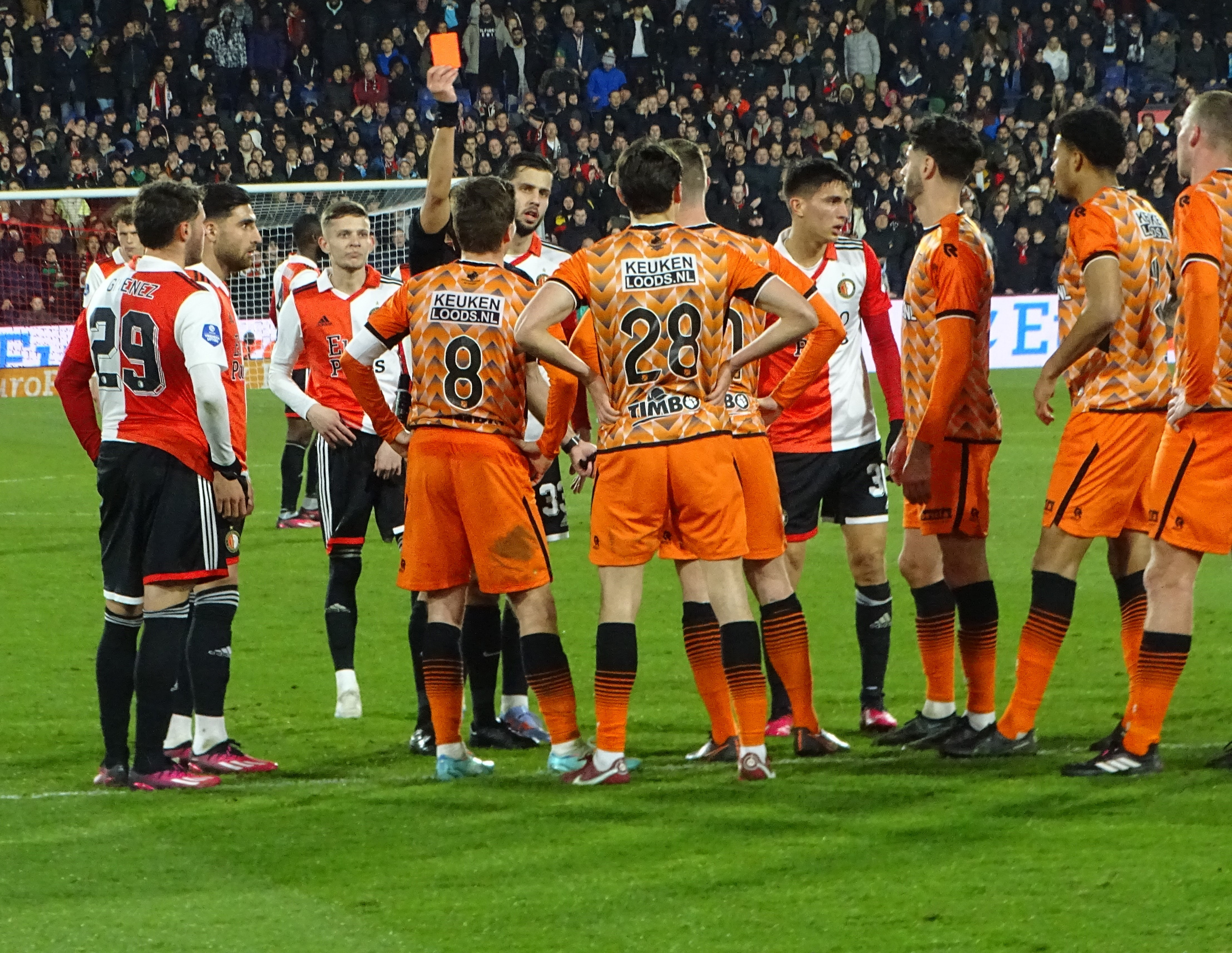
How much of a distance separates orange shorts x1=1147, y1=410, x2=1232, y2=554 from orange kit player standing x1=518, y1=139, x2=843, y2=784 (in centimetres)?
129

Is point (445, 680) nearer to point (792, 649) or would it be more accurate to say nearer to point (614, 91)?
point (792, 649)

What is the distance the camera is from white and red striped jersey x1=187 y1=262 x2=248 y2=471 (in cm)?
614

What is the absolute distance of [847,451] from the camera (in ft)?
22.3

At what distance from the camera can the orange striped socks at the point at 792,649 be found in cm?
611

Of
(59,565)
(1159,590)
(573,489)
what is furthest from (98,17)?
(1159,590)

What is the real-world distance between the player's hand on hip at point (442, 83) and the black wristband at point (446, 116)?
0.02m

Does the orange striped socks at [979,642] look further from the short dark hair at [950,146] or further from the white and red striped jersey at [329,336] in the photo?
the white and red striped jersey at [329,336]

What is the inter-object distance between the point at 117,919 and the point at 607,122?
21845 millimetres

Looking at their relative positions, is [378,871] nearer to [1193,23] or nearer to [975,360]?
[975,360]

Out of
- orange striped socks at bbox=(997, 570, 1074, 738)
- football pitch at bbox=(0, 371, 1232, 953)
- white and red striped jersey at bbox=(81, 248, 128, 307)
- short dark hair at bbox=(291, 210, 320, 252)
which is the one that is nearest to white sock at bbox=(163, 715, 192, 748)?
football pitch at bbox=(0, 371, 1232, 953)

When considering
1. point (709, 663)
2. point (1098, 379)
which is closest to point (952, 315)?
point (1098, 379)

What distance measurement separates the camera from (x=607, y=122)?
83.0 feet

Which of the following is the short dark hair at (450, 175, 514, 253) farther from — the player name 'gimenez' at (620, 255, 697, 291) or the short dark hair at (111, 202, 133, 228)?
the short dark hair at (111, 202, 133, 228)

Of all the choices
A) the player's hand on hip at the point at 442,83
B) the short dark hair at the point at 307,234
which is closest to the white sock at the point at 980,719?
the player's hand on hip at the point at 442,83
